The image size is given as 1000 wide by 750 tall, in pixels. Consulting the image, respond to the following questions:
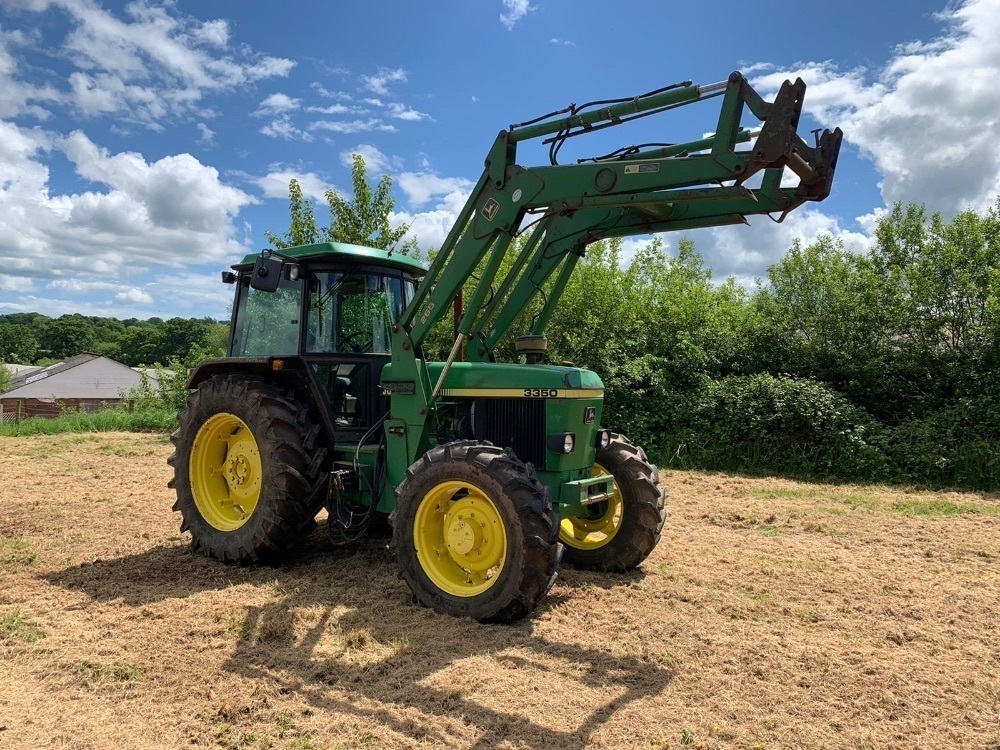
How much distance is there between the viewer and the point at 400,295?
20.7ft

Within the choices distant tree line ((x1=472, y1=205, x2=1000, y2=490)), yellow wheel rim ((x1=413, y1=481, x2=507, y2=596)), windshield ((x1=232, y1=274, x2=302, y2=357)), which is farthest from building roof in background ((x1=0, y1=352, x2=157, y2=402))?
yellow wheel rim ((x1=413, y1=481, x2=507, y2=596))

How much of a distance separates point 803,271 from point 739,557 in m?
8.20

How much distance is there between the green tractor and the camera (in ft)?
14.5

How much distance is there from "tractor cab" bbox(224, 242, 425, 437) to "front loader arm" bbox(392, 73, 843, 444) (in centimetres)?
65

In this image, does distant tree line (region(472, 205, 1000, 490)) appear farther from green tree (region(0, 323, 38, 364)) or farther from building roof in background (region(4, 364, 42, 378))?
green tree (region(0, 323, 38, 364))

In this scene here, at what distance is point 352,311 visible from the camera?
20.0 feet

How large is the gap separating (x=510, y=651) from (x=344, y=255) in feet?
10.6

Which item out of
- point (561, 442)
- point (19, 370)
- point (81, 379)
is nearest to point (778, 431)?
point (561, 442)

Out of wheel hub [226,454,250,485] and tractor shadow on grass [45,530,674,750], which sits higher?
wheel hub [226,454,250,485]

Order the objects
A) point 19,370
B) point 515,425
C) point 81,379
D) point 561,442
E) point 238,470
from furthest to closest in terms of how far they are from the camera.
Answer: point 19,370 → point 81,379 → point 238,470 → point 515,425 → point 561,442

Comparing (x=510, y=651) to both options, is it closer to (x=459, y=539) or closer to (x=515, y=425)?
(x=459, y=539)

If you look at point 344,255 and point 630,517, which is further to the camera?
point 344,255

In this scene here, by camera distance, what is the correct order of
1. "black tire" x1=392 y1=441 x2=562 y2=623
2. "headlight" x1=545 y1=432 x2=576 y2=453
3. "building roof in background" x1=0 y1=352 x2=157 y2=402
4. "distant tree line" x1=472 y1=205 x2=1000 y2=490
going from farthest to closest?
"building roof in background" x1=0 y1=352 x2=157 y2=402, "distant tree line" x1=472 y1=205 x2=1000 y2=490, "headlight" x1=545 y1=432 x2=576 y2=453, "black tire" x1=392 y1=441 x2=562 y2=623

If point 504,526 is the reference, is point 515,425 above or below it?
above
